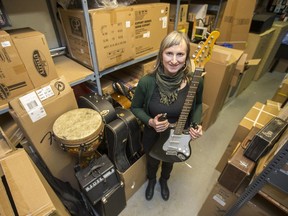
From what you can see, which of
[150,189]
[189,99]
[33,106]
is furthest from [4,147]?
[150,189]

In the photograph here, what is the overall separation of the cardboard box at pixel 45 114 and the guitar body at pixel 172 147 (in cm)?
64

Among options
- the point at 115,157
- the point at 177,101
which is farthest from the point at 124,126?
the point at 177,101

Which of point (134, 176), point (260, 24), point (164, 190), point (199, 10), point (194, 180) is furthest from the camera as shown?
point (260, 24)

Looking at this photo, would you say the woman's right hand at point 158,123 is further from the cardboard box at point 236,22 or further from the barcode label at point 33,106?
the cardboard box at point 236,22

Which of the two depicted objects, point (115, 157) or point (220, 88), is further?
point (220, 88)

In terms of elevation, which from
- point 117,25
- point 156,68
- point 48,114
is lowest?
point 48,114

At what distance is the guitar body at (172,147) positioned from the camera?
1.12m

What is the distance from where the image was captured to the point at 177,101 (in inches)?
41.4

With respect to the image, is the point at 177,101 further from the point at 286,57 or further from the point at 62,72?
the point at 286,57

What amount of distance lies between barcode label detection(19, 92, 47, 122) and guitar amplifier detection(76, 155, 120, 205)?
0.43m

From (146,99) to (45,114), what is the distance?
0.62m

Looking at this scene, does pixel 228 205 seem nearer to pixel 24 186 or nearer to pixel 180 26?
pixel 24 186

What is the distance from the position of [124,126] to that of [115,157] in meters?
0.26

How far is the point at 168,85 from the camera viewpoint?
989mm
